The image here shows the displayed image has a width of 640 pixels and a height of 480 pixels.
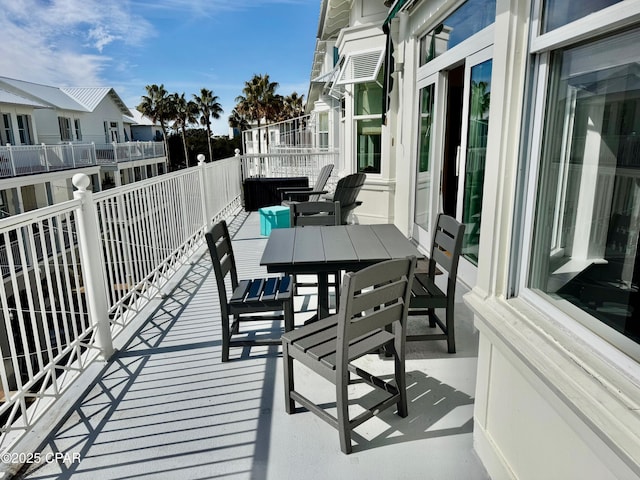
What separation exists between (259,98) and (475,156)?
30653mm

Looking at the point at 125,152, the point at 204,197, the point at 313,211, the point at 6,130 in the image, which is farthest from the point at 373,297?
the point at 125,152

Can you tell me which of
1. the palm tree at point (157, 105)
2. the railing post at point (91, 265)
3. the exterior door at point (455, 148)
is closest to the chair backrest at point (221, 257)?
the railing post at point (91, 265)

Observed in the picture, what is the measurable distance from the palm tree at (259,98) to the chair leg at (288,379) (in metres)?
32.0

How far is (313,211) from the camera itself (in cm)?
400

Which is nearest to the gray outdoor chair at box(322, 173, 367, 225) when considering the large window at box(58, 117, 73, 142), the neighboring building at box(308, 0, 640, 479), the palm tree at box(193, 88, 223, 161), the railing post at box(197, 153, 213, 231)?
the railing post at box(197, 153, 213, 231)

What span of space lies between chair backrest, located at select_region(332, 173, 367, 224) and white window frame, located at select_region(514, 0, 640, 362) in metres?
3.74

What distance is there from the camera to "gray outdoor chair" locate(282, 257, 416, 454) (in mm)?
1705

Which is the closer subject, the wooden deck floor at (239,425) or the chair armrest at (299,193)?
the wooden deck floor at (239,425)

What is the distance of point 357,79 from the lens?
6.05m

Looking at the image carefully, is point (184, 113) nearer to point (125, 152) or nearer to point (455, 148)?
point (125, 152)

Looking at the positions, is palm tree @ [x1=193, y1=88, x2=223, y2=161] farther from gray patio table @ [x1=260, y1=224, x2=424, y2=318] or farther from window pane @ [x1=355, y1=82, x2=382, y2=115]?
gray patio table @ [x1=260, y1=224, x2=424, y2=318]

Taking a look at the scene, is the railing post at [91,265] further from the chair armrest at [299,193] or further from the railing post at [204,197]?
the chair armrest at [299,193]

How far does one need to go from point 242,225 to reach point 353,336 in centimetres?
572

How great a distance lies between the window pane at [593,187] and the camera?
120cm
